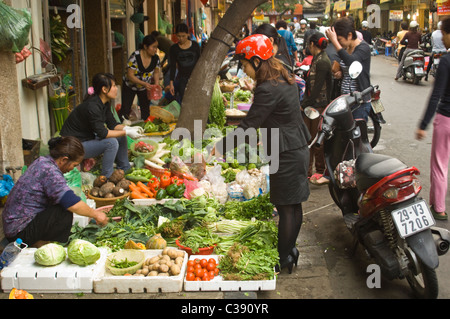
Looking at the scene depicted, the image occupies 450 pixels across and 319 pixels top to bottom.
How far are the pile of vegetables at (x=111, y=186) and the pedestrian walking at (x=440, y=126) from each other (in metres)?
3.27


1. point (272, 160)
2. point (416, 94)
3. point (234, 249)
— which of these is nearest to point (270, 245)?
point (234, 249)

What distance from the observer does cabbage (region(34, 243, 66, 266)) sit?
4.03 metres

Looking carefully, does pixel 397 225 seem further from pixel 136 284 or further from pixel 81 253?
pixel 81 253

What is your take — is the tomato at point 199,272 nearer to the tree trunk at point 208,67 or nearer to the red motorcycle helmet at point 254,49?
the red motorcycle helmet at point 254,49

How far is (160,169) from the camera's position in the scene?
6691 mm

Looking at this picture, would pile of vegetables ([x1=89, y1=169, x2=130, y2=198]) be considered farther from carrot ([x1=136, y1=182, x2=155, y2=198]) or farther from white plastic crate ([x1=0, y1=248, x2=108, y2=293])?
white plastic crate ([x1=0, y1=248, x2=108, y2=293])

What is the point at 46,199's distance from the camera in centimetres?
427

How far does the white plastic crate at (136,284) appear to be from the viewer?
13.1ft

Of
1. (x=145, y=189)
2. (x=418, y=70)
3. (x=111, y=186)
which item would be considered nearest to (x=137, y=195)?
(x=145, y=189)

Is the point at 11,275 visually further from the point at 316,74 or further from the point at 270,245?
the point at 316,74

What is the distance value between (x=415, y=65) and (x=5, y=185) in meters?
14.4

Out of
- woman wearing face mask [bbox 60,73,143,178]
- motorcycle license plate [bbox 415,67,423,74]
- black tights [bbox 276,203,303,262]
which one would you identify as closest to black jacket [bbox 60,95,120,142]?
woman wearing face mask [bbox 60,73,143,178]

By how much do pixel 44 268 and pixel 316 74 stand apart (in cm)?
443

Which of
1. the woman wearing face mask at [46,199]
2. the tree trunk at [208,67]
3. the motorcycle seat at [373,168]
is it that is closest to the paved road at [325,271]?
the woman wearing face mask at [46,199]
